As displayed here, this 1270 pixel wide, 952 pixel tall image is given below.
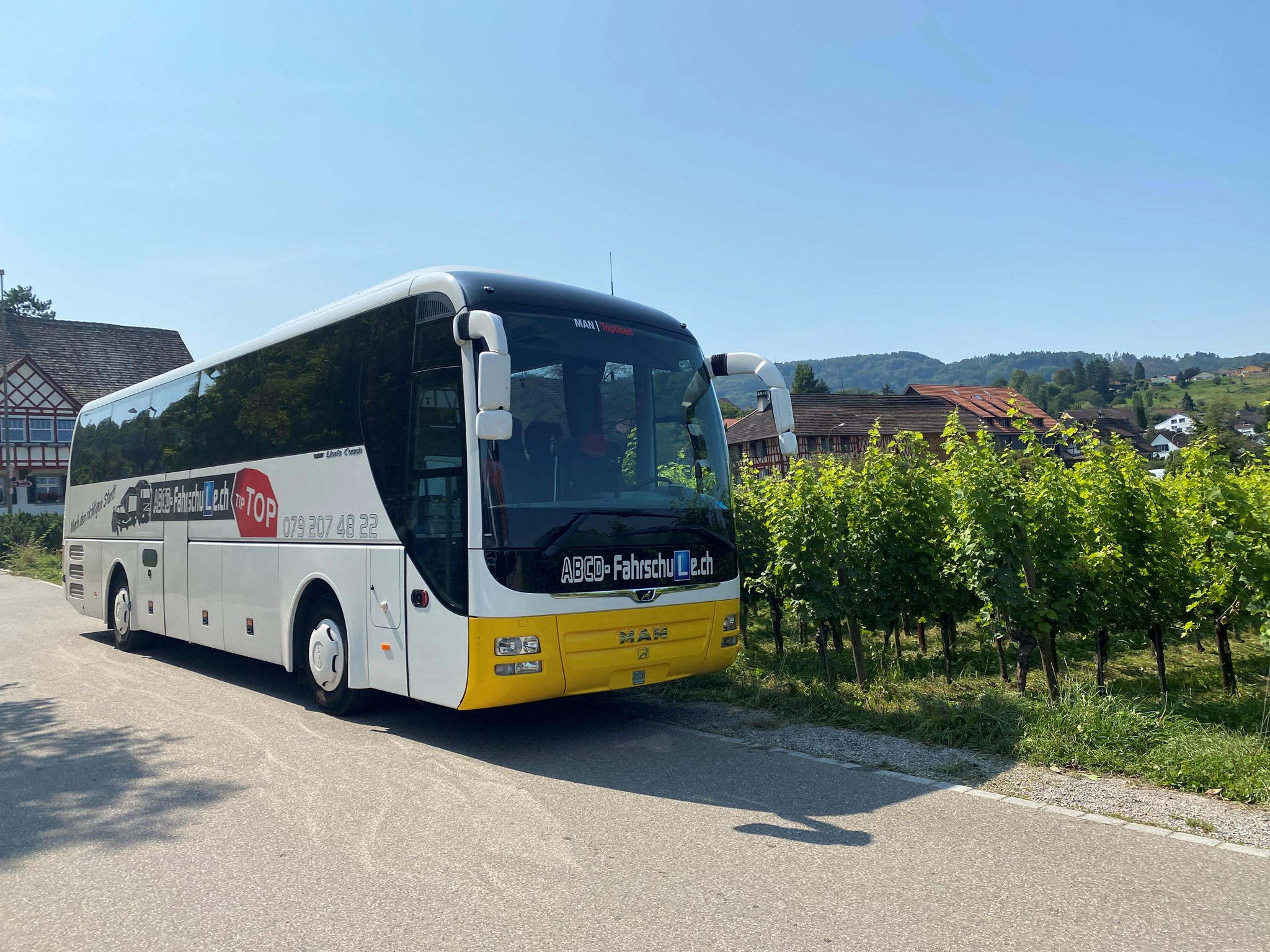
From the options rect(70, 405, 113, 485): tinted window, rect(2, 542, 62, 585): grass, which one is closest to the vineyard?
rect(70, 405, 113, 485): tinted window

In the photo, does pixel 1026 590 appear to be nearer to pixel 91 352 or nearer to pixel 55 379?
pixel 55 379

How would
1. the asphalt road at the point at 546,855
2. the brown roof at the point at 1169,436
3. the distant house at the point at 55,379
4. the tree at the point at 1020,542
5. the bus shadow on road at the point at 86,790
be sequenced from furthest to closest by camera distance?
the brown roof at the point at 1169,436
the distant house at the point at 55,379
the tree at the point at 1020,542
the bus shadow on road at the point at 86,790
the asphalt road at the point at 546,855

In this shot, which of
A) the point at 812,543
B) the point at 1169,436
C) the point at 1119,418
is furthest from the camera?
the point at 1119,418

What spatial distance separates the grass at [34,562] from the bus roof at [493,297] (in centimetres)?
2553

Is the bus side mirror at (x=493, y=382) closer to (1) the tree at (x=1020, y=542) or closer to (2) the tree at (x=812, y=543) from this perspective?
(2) the tree at (x=812, y=543)

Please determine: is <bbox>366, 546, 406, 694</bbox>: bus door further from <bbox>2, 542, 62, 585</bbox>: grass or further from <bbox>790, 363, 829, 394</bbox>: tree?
<bbox>790, 363, 829, 394</bbox>: tree

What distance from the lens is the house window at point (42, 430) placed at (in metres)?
55.5

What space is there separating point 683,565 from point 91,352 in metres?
62.9

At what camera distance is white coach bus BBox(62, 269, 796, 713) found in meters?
6.74

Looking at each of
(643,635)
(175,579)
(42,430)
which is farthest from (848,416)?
(643,635)

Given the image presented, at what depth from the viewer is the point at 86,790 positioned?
6367 millimetres

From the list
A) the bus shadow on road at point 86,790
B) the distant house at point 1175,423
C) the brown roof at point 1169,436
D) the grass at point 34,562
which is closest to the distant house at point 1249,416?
the distant house at point 1175,423

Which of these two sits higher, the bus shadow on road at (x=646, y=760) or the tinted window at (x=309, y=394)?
the tinted window at (x=309, y=394)

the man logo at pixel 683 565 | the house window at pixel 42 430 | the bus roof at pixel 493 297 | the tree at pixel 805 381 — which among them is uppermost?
the tree at pixel 805 381
